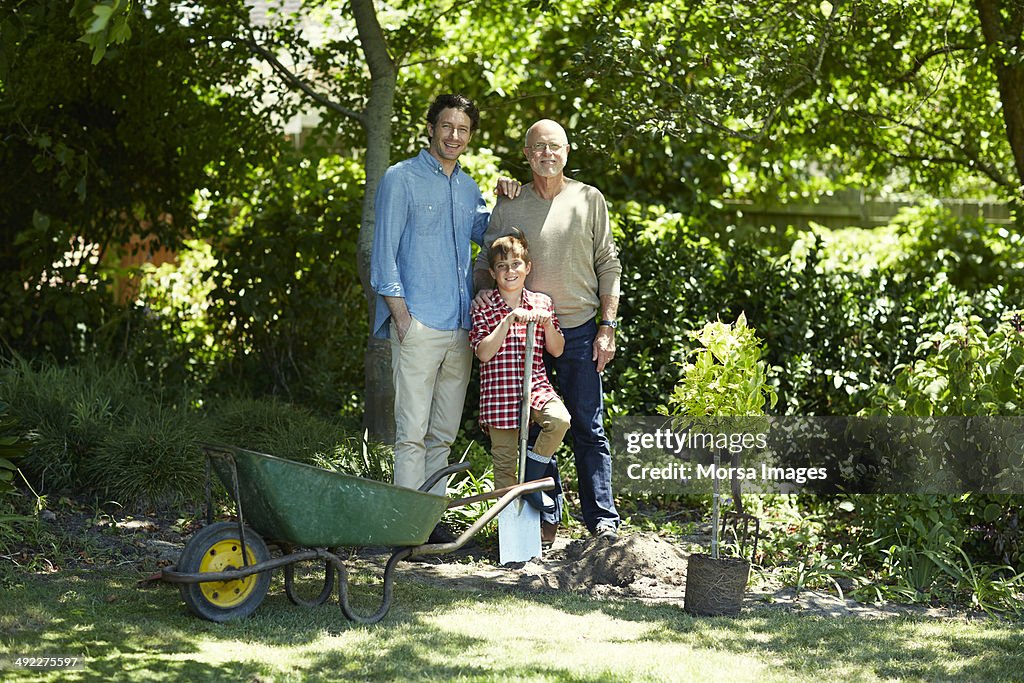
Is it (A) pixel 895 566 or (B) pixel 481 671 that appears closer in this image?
(B) pixel 481 671

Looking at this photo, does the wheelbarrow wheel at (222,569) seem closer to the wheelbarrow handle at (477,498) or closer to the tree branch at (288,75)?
the wheelbarrow handle at (477,498)

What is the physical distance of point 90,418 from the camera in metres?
5.72

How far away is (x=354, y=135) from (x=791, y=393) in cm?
306

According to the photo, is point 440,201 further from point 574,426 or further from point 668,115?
point 668,115

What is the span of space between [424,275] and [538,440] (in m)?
0.86

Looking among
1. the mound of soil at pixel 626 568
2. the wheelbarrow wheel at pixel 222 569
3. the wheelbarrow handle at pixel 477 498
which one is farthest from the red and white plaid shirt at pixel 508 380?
the wheelbarrow wheel at pixel 222 569

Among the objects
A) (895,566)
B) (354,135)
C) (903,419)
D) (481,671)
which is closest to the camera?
(481,671)

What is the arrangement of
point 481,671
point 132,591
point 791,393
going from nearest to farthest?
point 481,671 → point 132,591 → point 791,393

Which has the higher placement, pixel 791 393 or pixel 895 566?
pixel 791 393

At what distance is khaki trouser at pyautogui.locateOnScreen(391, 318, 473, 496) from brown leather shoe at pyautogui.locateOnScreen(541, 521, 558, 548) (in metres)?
0.49

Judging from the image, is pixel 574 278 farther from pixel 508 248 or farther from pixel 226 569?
pixel 226 569

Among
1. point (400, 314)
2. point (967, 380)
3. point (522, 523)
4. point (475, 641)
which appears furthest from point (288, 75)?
point (967, 380)

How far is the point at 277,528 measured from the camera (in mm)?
3844

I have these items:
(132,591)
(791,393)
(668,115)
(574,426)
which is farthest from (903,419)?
(132,591)
